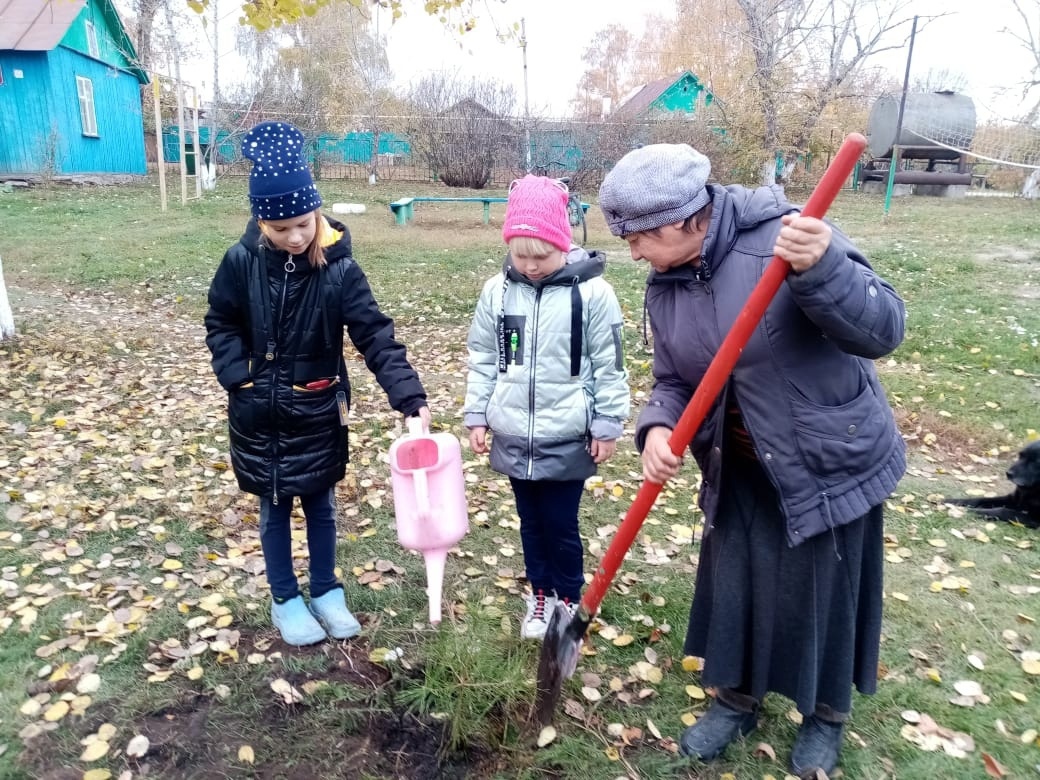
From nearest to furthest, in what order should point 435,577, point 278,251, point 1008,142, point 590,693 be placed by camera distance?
point 435,577 < point 278,251 < point 590,693 < point 1008,142

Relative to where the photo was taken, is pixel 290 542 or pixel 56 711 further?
pixel 290 542

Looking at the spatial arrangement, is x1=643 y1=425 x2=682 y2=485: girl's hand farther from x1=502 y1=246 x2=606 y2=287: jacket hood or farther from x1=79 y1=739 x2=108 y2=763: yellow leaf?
x1=79 y1=739 x2=108 y2=763: yellow leaf

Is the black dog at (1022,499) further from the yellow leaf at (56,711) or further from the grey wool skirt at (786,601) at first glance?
the yellow leaf at (56,711)

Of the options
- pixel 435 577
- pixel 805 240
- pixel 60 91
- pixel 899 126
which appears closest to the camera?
pixel 805 240

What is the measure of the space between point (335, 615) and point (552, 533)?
3.01ft

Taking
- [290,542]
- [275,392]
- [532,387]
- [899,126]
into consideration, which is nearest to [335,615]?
[290,542]

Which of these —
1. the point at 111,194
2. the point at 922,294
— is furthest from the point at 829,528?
the point at 111,194

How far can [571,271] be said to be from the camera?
2.52 metres

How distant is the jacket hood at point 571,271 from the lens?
2.52 meters

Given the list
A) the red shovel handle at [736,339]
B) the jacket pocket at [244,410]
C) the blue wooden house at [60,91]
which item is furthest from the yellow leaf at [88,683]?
the blue wooden house at [60,91]

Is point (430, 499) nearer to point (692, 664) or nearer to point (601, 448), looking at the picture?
point (601, 448)

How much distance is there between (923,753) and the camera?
2.45 m

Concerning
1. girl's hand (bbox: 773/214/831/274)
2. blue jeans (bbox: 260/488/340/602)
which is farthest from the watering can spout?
girl's hand (bbox: 773/214/831/274)

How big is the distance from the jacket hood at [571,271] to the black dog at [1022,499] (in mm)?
2890
